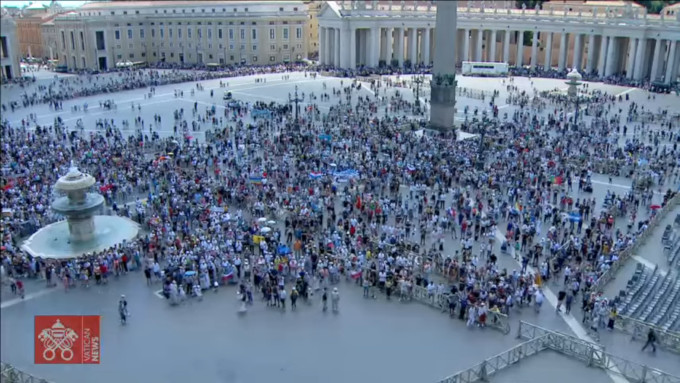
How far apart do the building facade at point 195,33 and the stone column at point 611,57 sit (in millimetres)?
46077

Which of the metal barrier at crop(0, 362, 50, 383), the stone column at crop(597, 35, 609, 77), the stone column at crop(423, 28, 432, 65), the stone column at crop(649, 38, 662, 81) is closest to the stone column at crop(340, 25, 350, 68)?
the stone column at crop(423, 28, 432, 65)

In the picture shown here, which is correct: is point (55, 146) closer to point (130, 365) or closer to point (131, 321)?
point (131, 321)

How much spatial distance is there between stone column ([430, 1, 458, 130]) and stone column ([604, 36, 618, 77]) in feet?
124

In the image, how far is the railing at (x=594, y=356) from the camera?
18281mm

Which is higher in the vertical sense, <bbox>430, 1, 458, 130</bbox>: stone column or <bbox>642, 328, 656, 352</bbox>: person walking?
<bbox>430, 1, 458, 130</bbox>: stone column

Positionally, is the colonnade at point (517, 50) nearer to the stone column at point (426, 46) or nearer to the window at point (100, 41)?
the stone column at point (426, 46)

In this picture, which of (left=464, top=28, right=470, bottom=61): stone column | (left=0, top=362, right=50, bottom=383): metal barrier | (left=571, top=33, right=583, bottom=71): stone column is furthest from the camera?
(left=464, top=28, right=470, bottom=61): stone column

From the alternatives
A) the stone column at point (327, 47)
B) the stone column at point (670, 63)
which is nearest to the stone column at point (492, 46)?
the stone column at point (327, 47)

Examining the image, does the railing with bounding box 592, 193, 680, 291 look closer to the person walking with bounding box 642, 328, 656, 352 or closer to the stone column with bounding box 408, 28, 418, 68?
the person walking with bounding box 642, 328, 656, 352

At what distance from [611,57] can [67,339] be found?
78900 mm

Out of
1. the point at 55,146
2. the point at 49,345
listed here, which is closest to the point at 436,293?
the point at 49,345

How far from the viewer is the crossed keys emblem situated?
1981 centimetres

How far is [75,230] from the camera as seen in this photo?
95.5ft

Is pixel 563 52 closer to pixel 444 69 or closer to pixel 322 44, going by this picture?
pixel 322 44
